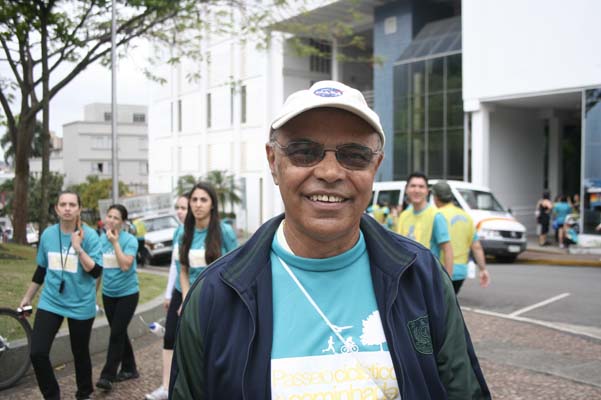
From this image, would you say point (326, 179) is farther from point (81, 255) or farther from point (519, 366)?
point (519, 366)

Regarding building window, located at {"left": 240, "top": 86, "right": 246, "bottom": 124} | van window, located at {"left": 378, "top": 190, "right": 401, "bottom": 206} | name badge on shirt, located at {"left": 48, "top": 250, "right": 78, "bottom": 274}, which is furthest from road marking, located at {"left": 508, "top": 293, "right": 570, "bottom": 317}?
building window, located at {"left": 240, "top": 86, "right": 246, "bottom": 124}

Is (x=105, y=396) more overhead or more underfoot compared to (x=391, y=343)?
more underfoot

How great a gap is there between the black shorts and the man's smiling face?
3.77 m

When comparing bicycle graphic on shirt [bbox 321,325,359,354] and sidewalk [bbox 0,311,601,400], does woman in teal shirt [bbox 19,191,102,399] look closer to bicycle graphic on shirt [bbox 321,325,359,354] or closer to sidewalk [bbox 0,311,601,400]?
sidewalk [bbox 0,311,601,400]

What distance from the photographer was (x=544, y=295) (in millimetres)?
10641

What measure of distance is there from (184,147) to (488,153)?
25.7 m

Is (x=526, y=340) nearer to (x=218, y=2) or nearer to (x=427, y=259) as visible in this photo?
(x=427, y=259)

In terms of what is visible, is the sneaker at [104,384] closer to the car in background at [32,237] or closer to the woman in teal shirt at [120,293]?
the woman in teal shirt at [120,293]

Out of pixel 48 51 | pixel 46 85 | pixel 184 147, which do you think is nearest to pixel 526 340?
pixel 46 85

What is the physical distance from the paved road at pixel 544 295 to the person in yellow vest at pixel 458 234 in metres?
1.99

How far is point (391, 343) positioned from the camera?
74.3 inches

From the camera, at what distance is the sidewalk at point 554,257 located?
16.1 metres

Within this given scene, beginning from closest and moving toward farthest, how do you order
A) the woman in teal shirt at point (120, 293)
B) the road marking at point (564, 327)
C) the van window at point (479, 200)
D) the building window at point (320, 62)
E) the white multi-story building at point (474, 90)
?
1. the woman in teal shirt at point (120, 293)
2. the road marking at point (564, 327)
3. the van window at point (479, 200)
4. the white multi-story building at point (474, 90)
5. the building window at point (320, 62)

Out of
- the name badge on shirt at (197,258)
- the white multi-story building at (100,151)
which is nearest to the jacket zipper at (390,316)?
the name badge on shirt at (197,258)
